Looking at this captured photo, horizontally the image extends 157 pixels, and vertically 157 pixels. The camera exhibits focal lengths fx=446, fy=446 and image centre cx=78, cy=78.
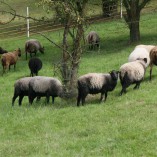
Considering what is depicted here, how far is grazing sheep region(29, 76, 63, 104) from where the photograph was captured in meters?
15.7

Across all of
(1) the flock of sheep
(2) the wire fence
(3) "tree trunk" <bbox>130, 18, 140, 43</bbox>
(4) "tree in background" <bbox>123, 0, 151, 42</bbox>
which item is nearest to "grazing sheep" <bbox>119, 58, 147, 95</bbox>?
(1) the flock of sheep

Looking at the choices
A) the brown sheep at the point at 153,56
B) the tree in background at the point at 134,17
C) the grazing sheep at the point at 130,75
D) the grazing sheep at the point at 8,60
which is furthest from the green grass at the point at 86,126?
the tree in background at the point at 134,17

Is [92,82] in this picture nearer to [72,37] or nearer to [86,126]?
[72,37]

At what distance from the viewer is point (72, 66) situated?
1614 cm

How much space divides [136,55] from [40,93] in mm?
4528

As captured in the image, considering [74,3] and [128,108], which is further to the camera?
[74,3]

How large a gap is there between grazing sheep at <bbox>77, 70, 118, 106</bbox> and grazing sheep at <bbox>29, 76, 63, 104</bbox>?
1.15 metres

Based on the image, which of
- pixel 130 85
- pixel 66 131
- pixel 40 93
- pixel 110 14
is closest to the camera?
pixel 66 131

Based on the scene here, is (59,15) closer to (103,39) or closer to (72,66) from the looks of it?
(72,66)

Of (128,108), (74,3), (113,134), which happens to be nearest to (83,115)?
(128,108)

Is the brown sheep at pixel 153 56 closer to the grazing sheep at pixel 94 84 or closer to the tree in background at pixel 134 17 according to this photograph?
the grazing sheep at pixel 94 84

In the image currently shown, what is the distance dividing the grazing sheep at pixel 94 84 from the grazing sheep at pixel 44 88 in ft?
3.78

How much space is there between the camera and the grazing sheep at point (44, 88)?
51.6 feet

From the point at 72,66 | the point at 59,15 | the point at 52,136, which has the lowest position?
the point at 52,136
